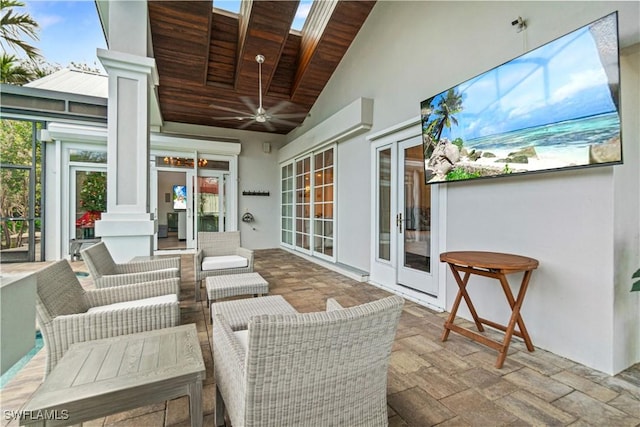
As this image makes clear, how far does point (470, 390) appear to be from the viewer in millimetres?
1914

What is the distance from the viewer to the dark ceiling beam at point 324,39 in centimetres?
484

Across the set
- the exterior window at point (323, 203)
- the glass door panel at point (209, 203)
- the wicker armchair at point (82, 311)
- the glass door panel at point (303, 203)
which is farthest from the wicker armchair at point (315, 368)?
the glass door panel at point (209, 203)

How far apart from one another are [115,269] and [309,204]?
4.47 meters

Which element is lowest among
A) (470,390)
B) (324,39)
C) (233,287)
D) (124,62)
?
(470,390)

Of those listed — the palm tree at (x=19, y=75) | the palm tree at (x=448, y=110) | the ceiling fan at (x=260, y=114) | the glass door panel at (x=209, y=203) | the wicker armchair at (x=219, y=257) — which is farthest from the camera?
the glass door panel at (x=209, y=203)

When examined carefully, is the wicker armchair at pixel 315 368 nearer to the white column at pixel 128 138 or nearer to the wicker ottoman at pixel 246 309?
the wicker ottoman at pixel 246 309

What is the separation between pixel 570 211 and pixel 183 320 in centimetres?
373

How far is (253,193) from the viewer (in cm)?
842

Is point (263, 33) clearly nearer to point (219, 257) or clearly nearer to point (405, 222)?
point (219, 257)

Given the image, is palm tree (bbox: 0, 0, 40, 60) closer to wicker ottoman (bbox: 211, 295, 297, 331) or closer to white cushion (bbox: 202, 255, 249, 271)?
wicker ottoman (bbox: 211, 295, 297, 331)

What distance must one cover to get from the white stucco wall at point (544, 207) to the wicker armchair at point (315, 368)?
2.00 m

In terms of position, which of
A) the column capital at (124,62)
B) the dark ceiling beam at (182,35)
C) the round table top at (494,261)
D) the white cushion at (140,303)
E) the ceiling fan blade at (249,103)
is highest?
the dark ceiling beam at (182,35)

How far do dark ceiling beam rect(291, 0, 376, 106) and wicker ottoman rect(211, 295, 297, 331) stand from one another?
15.7 ft

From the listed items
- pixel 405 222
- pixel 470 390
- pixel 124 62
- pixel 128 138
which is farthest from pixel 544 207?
pixel 124 62
